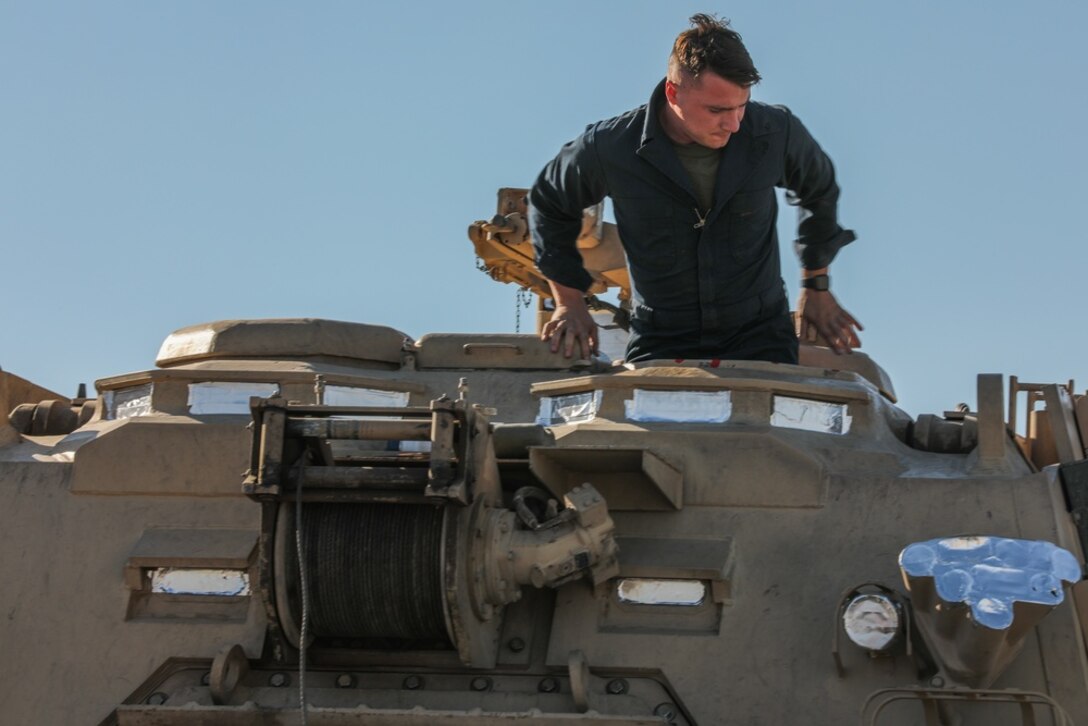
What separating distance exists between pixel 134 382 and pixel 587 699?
2.66 metres

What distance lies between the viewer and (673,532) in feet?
21.7

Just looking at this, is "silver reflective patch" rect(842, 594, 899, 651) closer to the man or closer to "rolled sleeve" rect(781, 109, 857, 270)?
the man

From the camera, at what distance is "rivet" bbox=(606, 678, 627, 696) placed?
6078 mm

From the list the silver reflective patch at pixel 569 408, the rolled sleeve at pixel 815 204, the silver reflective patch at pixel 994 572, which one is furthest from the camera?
the rolled sleeve at pixel 815 204

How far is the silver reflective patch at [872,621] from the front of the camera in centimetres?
589

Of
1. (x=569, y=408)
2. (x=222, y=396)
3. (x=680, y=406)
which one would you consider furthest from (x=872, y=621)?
(x=222, y=396)

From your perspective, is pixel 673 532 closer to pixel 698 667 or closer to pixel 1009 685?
pixel 698 667

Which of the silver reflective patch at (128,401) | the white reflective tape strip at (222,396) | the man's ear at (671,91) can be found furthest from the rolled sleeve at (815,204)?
the silver reflective patch at (128,401)

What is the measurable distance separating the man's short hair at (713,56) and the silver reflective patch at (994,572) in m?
2.37

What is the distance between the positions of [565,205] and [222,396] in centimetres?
175

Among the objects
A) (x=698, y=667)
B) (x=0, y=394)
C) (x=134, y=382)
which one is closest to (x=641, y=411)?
(x=698, y=667)

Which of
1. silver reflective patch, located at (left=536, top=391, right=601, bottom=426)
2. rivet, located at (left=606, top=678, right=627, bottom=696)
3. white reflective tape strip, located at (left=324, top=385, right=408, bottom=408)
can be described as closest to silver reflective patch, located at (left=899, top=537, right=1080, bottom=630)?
rivet, located at (left=606, top=678, right=627, bottom=696)

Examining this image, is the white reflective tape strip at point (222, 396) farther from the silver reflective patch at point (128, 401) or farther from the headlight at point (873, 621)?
the headlight at point (873, 621)

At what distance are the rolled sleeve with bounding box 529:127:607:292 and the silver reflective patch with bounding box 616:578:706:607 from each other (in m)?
1.90
